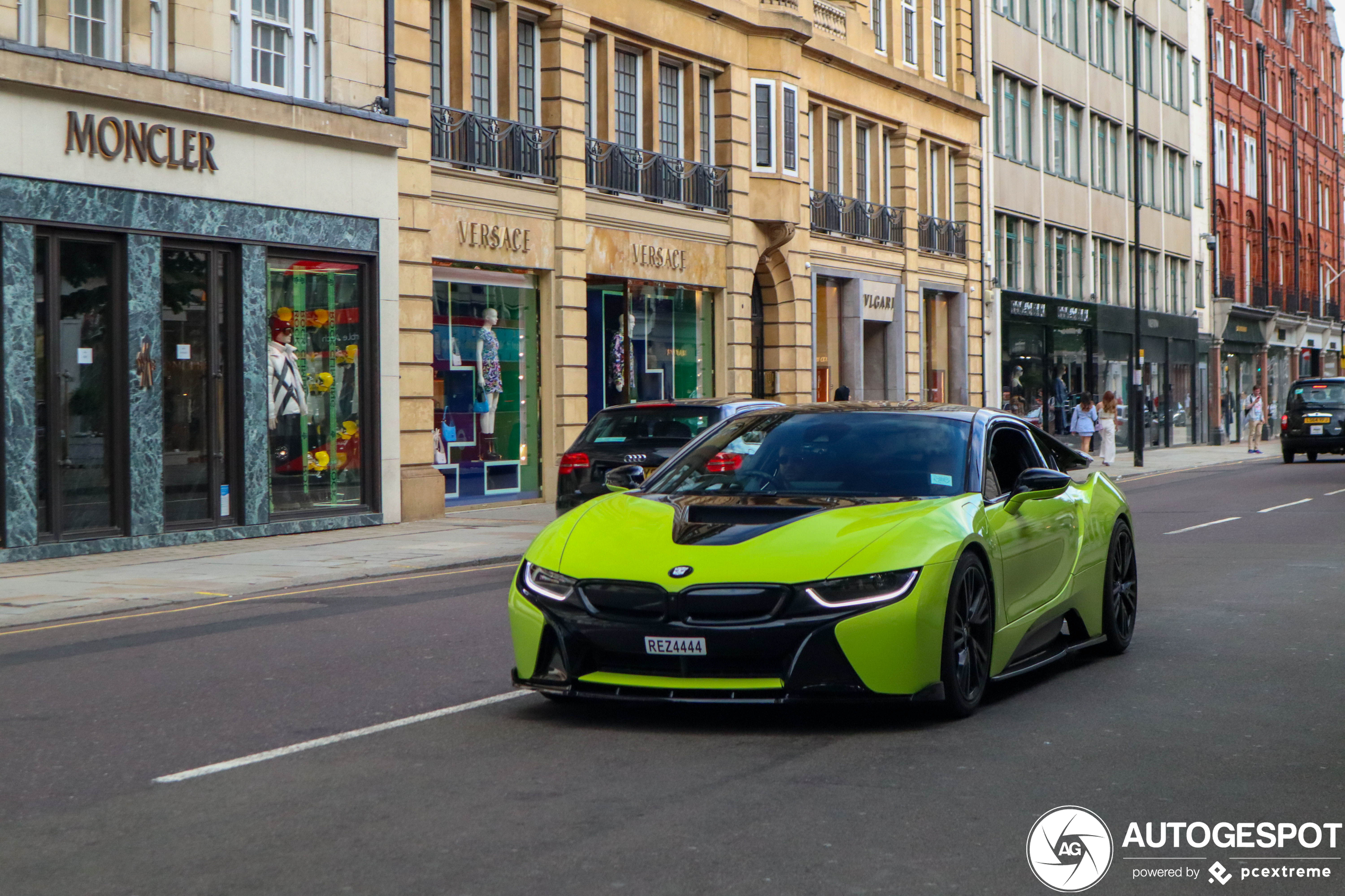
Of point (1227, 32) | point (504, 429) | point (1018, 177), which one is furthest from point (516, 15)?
point (1227, 32)

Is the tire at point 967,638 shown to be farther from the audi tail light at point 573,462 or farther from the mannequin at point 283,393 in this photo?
the mannequin at point 283,393

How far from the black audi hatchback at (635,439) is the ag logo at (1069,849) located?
1106 centimetres

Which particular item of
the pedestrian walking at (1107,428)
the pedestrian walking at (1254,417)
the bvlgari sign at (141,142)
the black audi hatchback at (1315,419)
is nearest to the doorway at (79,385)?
the bvlgari sign at (141,142)

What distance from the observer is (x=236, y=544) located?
1889cm

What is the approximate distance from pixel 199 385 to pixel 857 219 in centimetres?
1976

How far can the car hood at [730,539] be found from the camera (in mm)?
Result: 6926

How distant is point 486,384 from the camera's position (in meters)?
24.9

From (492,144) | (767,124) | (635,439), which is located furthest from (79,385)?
(767,124)

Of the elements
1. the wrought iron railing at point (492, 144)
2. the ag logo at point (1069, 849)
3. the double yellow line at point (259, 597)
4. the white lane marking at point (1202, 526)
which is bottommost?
the double yellow line at point (259, 597)

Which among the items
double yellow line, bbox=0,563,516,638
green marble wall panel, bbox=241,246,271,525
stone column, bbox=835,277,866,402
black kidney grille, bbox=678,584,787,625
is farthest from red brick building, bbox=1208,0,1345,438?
black kidney grille, bbox=678,584,787,625

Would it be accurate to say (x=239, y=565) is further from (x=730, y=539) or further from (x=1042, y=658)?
(x=730, y=539)

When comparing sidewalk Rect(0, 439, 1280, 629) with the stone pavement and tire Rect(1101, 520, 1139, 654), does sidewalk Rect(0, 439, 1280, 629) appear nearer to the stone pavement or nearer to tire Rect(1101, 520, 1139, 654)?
the stone pavement

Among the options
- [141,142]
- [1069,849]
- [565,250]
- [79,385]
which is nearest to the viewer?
[1069,849]

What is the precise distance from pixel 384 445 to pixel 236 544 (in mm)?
3476
